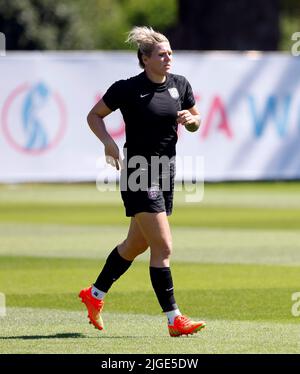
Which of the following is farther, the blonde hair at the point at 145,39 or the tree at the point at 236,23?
the tree at the point at 236,23

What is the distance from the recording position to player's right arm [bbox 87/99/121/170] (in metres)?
9.84

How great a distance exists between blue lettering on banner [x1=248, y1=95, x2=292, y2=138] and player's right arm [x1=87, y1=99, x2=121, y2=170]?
18.0m

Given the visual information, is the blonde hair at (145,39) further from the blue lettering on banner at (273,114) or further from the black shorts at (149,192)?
the blue lettering on banner at (273,114)

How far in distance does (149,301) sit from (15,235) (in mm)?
6777

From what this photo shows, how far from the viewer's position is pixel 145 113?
9.90 metres

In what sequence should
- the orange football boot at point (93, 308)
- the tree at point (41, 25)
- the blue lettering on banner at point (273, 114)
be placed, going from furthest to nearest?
the tree at point (41, 25)
the blue lettering on banner at point (273, 114)
the orange football boot at point (93, 308)

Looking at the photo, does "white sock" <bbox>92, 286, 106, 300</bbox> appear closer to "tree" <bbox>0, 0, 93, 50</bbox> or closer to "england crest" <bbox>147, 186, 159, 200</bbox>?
"england crest" <bbox>147, 186, 159, 200</bbox>

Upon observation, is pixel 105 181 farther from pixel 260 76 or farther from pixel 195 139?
pixel 260 76

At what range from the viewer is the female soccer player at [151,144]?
32.3 feet

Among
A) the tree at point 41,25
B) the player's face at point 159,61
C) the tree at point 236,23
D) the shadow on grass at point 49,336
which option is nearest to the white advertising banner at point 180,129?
the tree at point 236,23

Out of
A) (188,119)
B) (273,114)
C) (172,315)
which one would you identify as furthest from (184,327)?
(273,114)

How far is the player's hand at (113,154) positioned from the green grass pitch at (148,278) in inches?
51.3

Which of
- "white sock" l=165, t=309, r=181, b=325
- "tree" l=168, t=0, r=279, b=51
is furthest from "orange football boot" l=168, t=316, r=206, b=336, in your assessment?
"tree" l=168, t=0, r=279, b=51

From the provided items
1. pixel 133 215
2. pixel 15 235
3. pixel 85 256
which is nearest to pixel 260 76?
pixel 15 235
